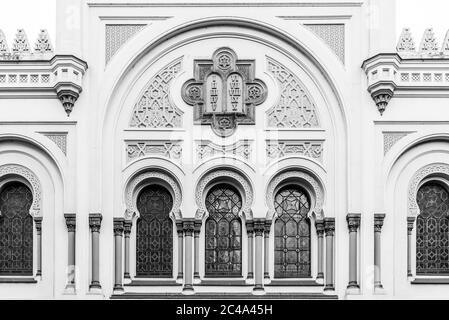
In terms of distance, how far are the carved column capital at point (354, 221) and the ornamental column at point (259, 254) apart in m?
1.68

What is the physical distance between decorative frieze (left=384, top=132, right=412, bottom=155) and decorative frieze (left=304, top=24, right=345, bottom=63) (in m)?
1.79

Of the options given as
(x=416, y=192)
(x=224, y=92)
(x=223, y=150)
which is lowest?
(x=416, y=192)

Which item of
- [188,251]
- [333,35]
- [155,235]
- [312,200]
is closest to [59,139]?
[155,235]

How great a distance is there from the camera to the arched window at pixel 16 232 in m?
22.1

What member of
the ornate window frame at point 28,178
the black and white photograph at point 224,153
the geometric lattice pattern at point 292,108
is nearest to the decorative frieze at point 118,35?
the black and white photograph at point 224,153

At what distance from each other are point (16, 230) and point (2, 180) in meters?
1.03

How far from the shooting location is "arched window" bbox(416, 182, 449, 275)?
22.0 metres

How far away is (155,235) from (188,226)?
760mm

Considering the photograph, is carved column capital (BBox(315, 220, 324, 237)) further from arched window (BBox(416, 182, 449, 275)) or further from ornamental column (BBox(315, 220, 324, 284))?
arched window (BBox(416, 182, 449, 275))

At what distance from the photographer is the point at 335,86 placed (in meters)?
22.3

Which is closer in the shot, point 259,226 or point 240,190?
point 259,226

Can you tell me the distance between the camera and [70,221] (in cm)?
2167

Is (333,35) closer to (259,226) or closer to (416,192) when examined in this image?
(416,192)
